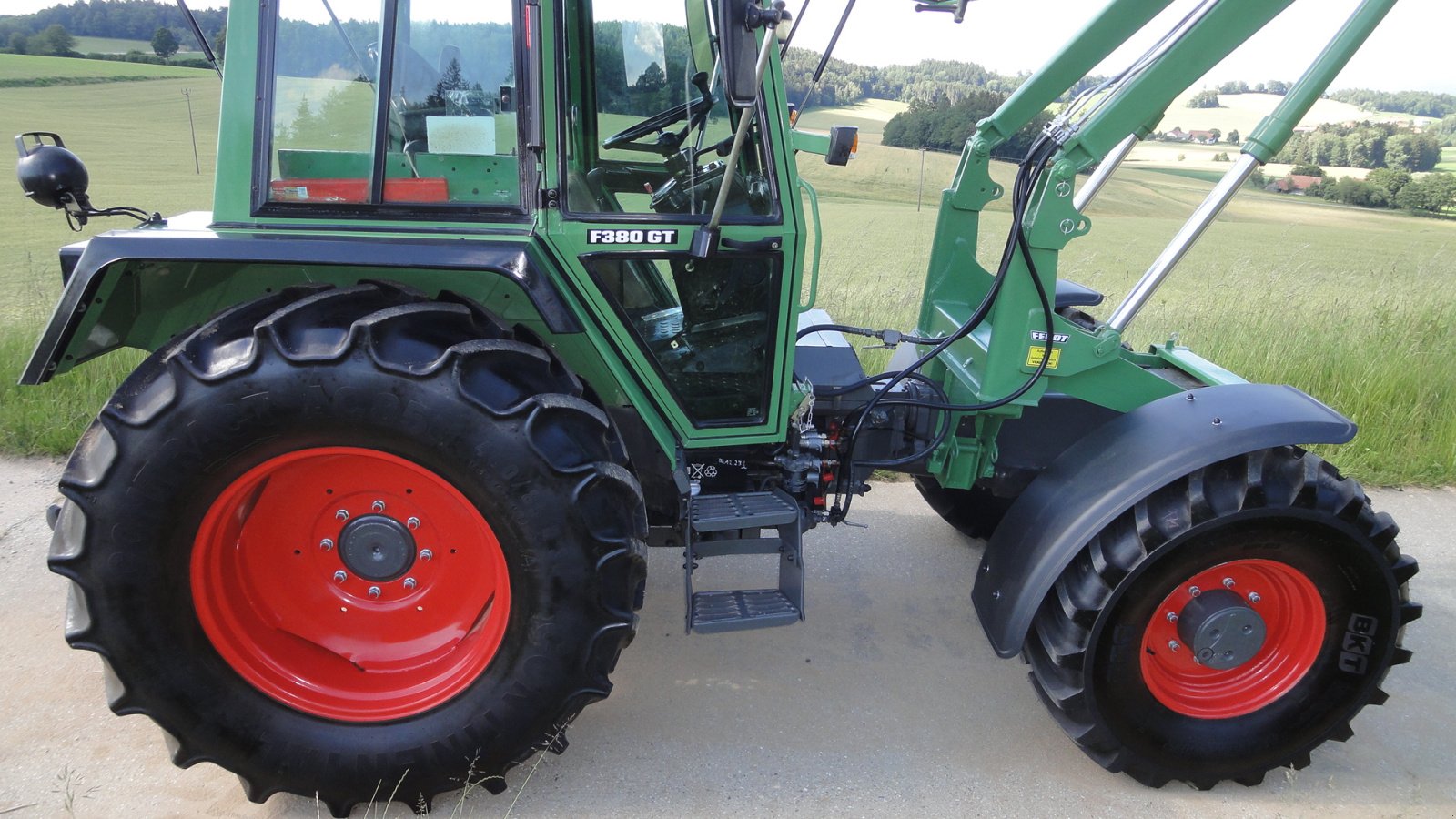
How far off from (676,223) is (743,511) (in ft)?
2.91

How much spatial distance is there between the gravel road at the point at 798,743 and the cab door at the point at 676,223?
0.87 meters

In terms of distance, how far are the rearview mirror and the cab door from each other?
362 mm

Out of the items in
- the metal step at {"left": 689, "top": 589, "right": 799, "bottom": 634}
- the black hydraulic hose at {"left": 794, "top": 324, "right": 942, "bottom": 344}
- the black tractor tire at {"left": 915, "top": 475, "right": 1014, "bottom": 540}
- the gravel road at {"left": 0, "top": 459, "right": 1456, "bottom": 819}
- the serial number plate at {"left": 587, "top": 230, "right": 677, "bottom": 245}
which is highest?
the serial number plate at {"left": 587, "top": 230, "right": 677, "bottom": 245}

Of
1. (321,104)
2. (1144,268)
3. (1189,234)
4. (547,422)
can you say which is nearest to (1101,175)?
(1189,234)

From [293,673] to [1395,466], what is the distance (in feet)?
17.7

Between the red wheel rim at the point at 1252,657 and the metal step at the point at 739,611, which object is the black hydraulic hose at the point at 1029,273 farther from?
the red wheel rim at the point at 1252,657

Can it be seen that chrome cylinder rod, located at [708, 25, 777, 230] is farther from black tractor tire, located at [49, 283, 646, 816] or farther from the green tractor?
black tractor tire, located at [49, 283, 646, 816]

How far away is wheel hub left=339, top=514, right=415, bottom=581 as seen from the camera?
7.47 feet

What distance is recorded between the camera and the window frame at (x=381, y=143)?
6.84ft

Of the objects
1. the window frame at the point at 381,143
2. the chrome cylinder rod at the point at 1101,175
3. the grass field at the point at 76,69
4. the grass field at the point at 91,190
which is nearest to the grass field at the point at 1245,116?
the chrome cylinder rod at the point at 1101,175

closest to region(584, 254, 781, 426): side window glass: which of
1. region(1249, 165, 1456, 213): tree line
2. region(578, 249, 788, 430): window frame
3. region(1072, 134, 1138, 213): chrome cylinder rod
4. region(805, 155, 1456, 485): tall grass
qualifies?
region(578, 249, 788, 430): window frame

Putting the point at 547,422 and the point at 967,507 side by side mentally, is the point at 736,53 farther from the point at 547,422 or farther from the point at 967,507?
the point at 967,507

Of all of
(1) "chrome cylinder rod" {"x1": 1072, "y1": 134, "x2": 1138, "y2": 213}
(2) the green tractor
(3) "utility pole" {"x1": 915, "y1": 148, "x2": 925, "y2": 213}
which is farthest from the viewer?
(3) "utility pole" {"x1": 915, "y1": 148, "x2": 925, "y2": 213}

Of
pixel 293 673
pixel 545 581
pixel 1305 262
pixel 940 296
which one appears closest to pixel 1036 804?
pixel 545 581
